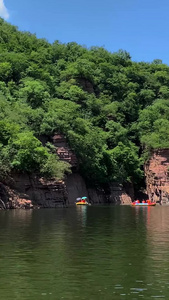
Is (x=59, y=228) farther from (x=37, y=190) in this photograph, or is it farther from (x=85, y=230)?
(x=37, y=190)

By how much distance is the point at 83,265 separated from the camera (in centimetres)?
1711

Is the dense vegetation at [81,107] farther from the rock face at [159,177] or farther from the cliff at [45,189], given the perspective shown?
the rock face at [159,177]

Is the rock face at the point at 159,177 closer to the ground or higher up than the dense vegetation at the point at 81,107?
closer to the ground

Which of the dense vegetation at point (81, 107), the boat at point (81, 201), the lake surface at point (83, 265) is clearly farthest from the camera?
the boat at point (81, 201)

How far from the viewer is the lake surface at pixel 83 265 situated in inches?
522

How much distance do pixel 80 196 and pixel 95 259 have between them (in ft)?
192

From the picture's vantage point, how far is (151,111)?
105812 mm

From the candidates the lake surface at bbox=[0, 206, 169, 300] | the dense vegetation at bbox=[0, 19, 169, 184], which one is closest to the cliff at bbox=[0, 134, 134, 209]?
the dense vegetation at bbox=[0, 19, 169, 184]

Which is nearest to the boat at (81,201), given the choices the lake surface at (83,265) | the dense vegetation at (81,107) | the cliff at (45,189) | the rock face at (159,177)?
the cliff at (45,189)

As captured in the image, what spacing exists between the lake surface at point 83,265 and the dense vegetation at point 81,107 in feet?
109

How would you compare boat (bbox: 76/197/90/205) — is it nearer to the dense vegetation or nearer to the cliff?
the cliff

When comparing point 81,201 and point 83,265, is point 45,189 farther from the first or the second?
point 83,265

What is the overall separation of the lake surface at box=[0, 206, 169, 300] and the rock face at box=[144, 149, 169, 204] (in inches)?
2367

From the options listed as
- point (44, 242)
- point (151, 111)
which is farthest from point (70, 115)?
point (44, 242)
